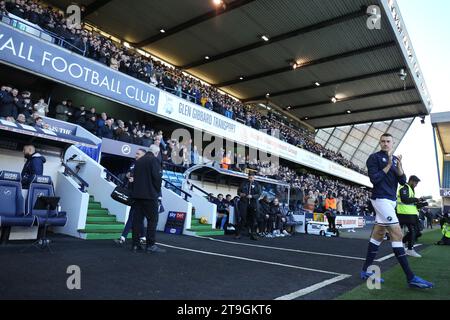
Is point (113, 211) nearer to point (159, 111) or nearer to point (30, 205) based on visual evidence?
point (30, 205)

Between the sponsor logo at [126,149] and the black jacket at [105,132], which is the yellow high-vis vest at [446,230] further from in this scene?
the black jacket at [105,132]

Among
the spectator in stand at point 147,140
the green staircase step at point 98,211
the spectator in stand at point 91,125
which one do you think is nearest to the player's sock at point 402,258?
the green staircase step at point 98,211

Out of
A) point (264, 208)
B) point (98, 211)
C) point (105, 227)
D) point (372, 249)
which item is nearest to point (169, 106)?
point (264, 208)

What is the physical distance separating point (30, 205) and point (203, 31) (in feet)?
54.9

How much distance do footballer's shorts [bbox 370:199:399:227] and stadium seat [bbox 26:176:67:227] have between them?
5.41 metres

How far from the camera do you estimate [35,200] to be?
6.14 metres

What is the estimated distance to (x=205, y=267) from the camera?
466 centimetres

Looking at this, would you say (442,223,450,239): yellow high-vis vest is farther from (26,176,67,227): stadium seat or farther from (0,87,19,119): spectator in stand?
(0,87,19,119): spectator in stand

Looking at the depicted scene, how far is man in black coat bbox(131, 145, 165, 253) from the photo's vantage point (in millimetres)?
5633

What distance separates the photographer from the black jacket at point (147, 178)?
562 centimetres

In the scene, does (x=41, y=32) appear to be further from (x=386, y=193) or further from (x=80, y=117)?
(x=386, y=193)

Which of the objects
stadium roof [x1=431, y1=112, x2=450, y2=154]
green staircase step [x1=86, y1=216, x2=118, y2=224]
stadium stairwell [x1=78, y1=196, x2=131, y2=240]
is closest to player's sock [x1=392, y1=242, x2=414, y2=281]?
stadium stairwell [x1=78, y1=196, x2=131, y2=240]

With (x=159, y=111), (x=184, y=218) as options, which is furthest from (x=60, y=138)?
(x=159, y=111)

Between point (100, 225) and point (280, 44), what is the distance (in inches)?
675
